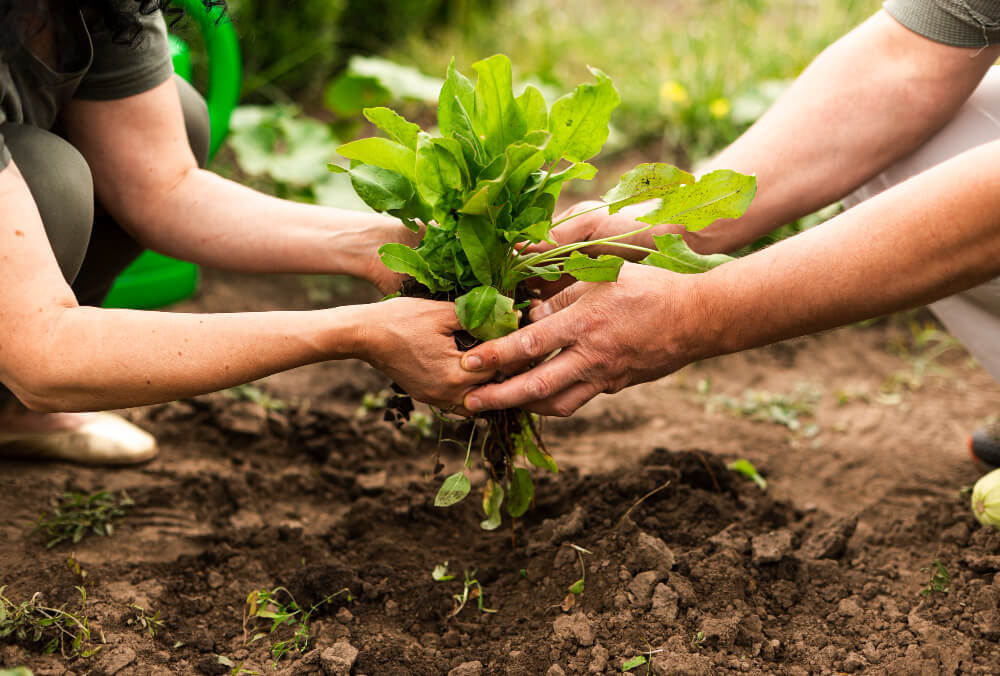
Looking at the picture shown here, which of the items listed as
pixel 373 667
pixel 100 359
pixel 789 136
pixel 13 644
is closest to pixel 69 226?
pixel 100 359

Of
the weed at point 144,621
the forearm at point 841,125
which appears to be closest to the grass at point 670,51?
the forearm at point 841,125

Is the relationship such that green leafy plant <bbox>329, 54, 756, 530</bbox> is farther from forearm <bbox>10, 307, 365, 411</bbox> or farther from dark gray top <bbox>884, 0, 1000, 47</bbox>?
dark gray top <bbox>884, 0, 1000, 47</bbox>

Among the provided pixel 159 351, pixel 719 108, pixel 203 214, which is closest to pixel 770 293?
pixel 159 351

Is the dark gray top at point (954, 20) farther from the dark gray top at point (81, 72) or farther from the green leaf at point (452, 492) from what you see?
the dark gray top at point (81, 72)

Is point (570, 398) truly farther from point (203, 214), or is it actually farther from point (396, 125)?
point (203, 214)

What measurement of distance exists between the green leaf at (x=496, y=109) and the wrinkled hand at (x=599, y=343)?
319mm

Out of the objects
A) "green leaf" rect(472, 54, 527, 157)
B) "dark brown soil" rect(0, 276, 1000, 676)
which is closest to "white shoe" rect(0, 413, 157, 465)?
"dark brown soil" rect(0, 276, 1000, 676)

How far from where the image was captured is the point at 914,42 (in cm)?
204

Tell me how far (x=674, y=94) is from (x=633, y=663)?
297cm

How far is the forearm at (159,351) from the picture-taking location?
4.89 ft

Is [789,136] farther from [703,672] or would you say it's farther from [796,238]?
[703,672]

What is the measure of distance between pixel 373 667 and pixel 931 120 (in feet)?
5.51

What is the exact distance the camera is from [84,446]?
2.32 meters

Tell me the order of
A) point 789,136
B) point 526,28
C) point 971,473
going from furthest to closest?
point 526,28
point 971,473
point 789,136
